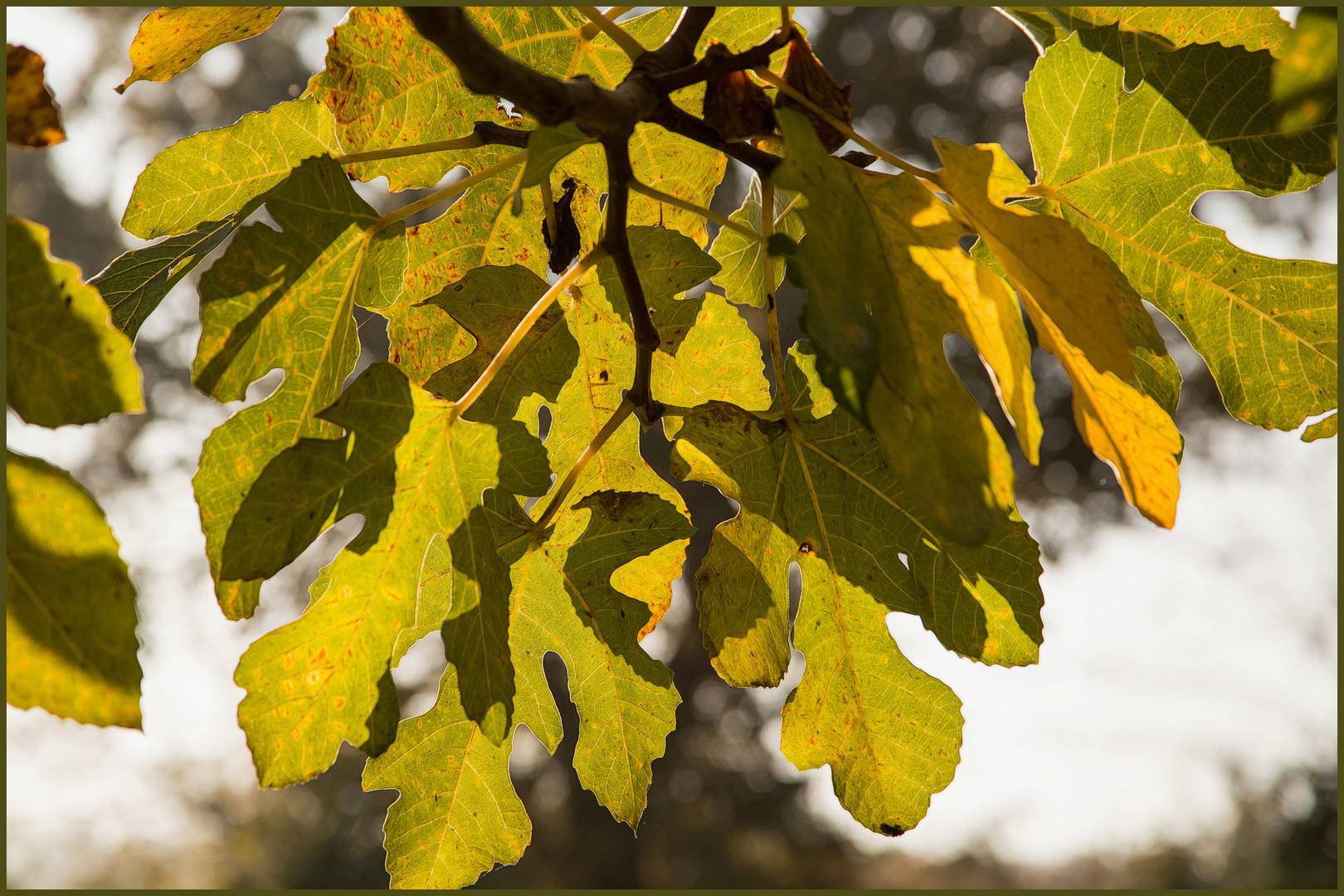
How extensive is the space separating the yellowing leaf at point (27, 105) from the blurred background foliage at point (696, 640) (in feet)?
19.1

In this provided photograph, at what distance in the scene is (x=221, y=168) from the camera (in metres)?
0.76

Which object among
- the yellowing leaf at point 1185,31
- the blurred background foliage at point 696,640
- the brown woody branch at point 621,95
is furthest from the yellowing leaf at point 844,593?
the blurred background foliage at point 696,640

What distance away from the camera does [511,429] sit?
693mm

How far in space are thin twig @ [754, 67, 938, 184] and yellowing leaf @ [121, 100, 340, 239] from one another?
16.2 inches

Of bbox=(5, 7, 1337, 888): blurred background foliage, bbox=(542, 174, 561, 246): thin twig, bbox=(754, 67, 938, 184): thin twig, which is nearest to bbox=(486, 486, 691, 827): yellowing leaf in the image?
bbox=(542, 174, 561, 246): thin twig

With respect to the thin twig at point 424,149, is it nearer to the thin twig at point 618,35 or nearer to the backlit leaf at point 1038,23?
the thin twig at point 618,35

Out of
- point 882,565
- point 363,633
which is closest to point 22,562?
point 363,633

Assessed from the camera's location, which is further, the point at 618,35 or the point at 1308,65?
the point at 618,35

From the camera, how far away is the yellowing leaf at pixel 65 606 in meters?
0.41

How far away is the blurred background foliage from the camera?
771 centimetres

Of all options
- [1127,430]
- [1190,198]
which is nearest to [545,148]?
[1127,430]

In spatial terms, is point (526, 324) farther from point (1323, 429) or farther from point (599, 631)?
point (1323, 429)

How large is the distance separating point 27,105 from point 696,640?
8552 mm

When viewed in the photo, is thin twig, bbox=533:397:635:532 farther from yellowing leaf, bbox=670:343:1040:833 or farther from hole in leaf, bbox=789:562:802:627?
hole in leaf, bbox=789:562:802:627
